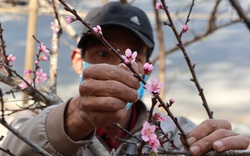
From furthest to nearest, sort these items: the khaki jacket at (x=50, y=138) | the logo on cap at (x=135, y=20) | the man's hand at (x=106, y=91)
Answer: the logo on cap at (x=135, y=20), the khaki jacket at (x=50, y=138), the man's hand at (x=106, y=91)

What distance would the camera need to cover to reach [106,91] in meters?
0.98

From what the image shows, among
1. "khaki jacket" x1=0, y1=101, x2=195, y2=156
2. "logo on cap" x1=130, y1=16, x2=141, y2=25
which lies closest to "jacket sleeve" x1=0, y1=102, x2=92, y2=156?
"khaki jacket" x1=0, y1=101, x2=195, y2=156

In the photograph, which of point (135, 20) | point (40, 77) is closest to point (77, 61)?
point (135, 20)

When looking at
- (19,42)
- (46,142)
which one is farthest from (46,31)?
(46,142)

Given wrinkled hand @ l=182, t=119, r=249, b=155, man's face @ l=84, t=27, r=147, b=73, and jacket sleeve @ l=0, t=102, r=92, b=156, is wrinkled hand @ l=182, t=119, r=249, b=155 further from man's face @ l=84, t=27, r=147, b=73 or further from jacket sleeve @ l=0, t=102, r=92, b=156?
man's face @ l=84, t=27, r=147, b=73

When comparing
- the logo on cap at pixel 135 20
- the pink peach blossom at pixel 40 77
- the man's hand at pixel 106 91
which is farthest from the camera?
the logo on cap at pixel 135 20

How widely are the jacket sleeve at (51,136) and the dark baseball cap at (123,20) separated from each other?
568 millimetres

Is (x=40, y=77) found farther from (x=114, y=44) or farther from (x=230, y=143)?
(x=230, y=143)

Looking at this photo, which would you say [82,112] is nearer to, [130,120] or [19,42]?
[130,120]

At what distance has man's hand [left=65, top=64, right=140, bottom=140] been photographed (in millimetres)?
968

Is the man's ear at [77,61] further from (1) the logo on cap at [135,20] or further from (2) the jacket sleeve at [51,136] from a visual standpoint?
(2) the jacket sleeve at [51,136]

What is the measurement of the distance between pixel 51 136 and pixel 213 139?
1.55 ft

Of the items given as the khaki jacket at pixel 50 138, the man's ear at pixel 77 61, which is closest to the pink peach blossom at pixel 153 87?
the khaki jacket at pixel 50 138

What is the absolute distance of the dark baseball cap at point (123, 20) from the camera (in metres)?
1.87
